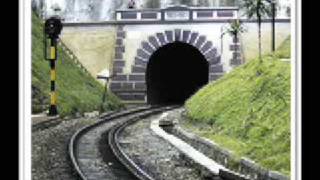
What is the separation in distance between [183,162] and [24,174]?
246 cm

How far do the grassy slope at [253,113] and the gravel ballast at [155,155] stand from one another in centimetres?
54

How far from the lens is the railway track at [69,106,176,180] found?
582cm

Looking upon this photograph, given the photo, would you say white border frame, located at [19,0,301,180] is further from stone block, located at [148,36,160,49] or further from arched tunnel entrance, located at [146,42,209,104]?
stone block, located at [148,36,160,49]

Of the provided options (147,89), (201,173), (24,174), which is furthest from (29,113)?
(147,89)

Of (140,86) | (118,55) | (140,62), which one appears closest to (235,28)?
(140,86)

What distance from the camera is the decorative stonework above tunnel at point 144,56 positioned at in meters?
A: 10.1

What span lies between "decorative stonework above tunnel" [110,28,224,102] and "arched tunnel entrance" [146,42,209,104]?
138mm

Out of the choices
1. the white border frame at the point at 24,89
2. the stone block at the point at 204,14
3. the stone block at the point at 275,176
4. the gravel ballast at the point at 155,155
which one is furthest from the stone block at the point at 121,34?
the stone block at the point at 275,176

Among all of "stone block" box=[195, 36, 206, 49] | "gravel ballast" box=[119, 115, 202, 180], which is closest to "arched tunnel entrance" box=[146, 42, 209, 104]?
"stone block" box=[195, 36, 206, 49]

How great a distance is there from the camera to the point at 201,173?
5.75 meters

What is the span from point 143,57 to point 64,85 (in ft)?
23.2

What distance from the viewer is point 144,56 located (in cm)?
1384

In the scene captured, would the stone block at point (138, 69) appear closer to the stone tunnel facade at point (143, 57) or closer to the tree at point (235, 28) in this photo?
the stone tunnel facade at point (143, 57)
